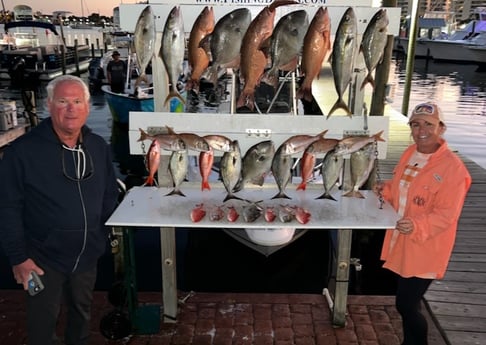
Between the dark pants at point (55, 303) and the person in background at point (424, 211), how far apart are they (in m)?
2.26

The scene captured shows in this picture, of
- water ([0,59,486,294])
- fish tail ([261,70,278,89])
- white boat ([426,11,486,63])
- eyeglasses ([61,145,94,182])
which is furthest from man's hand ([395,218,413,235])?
white boat ([426,11,486,63])

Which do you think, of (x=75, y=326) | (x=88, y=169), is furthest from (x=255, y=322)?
(x=88, y=169)

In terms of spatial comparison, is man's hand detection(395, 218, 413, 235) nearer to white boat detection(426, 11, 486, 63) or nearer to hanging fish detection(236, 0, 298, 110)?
hanging fish detection(236, 0, 298, 110)

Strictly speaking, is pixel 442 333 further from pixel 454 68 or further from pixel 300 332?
pixel 454 68

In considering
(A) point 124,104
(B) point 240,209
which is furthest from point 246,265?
(A) point 124,104

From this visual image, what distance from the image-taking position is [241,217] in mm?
3303

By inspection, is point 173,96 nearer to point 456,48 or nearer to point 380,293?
point 380,293

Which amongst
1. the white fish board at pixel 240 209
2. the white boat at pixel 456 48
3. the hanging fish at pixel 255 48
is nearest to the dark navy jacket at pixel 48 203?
the white fish board at pixel 240 209

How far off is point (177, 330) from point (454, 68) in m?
44.5

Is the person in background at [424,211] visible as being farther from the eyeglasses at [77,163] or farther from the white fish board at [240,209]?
the eyeglasses at [77,163]

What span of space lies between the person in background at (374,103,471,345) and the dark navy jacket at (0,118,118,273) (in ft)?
7.01

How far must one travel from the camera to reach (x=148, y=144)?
3.66 meters

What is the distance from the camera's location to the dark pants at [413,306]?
307 cm

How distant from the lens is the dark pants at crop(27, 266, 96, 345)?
2836mm
